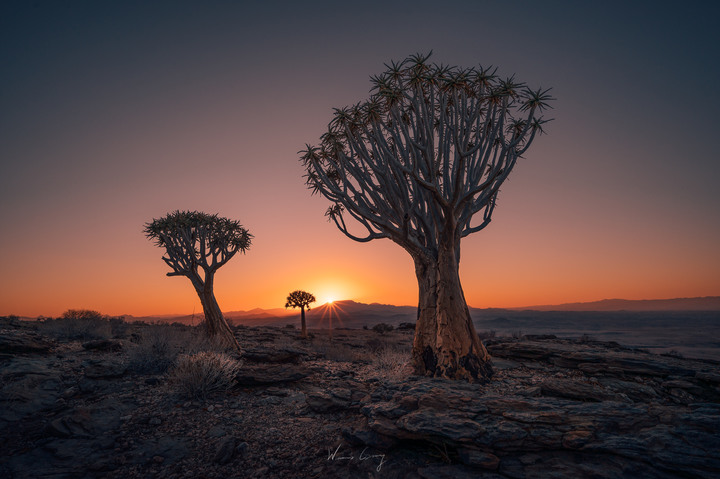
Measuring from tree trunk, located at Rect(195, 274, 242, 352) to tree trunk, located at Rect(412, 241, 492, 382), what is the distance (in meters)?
8.47

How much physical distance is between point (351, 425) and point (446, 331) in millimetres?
4017

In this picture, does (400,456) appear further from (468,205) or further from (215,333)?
(215,333)

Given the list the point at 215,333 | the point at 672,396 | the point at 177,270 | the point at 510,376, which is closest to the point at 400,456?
the point at 510,376

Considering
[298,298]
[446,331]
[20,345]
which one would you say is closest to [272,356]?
[446,331]

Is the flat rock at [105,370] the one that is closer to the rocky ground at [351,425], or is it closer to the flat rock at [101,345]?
the rocky ground at [351,425]

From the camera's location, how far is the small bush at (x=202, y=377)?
22.3 feet

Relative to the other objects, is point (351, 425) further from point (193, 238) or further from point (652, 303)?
point (652, 303)

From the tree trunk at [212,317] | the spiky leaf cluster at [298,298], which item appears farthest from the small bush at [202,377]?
the spiky leaf cluster at [298,298]

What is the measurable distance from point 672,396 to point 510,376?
10.7 feet

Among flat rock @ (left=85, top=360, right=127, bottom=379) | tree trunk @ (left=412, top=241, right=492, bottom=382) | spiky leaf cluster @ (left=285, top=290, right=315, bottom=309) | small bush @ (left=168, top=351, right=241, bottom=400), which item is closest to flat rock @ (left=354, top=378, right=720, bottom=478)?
tree trunk @ (left=412, top=241, right=492, bottom=382)

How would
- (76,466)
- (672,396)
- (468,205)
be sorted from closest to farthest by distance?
(76,466)
(672,396)
(468,205)

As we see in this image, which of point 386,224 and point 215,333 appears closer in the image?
point 386,224

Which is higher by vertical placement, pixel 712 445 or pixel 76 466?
pixel 712 445

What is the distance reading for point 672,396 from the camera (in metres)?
7.02
